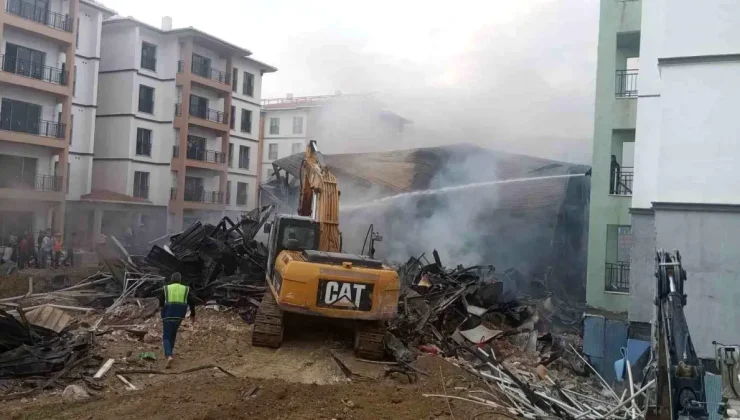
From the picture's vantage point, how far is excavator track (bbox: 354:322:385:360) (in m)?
9.62

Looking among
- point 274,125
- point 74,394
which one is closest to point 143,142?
point 274,125

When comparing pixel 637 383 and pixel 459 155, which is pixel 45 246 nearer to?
pixel 459 155

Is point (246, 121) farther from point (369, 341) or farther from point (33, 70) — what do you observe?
point (369, 341)

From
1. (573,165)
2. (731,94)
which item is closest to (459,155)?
(573,165)

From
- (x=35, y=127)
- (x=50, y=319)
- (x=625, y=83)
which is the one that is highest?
(x=625, y=83)

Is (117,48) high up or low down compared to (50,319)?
up

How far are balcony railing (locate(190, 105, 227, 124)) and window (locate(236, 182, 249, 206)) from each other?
4.83 metres

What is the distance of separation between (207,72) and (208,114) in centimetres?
238

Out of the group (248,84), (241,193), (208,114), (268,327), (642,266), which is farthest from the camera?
(241,193)

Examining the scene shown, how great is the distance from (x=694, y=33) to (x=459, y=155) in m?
12.8

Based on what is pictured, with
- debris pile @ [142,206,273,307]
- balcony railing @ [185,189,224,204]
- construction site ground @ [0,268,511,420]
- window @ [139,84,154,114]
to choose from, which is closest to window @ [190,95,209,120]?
window @ [139,84,154,114]

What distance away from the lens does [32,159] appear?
2592 centimetres

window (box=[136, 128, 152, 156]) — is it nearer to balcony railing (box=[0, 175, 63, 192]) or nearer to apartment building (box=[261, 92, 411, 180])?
balcony railing (box=[0, 175, 63, 192])

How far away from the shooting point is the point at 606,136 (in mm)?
17219
